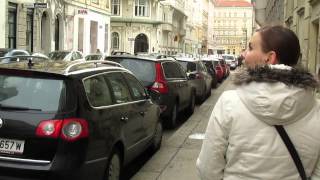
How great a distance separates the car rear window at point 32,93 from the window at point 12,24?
2578cm

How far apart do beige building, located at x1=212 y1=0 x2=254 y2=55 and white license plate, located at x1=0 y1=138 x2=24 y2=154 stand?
148 m

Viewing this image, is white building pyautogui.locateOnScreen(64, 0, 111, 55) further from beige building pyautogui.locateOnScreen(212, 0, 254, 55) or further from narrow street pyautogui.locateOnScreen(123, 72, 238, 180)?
beige building pyautogui.locateOnScreen(212, 0, 254, 55)

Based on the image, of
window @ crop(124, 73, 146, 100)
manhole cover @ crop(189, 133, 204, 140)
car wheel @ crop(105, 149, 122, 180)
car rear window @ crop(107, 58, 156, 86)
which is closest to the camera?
car wheel @ crop(105, 149, 122, 180)

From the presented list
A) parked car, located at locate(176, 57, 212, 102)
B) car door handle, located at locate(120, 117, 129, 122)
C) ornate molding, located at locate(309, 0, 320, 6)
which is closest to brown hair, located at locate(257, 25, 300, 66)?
car door handle, located at locate(120, 117, 129, 122)

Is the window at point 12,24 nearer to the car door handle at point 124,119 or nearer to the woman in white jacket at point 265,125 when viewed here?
the car door handle at point 124,119

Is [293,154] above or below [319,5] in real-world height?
below

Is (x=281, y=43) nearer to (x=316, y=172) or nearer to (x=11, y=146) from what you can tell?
(x=316, y=172)

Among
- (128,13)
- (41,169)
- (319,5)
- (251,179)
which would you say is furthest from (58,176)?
(128,13)

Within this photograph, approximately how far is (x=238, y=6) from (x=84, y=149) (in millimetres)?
159715

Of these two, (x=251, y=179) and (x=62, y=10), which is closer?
(x=251, y=179)

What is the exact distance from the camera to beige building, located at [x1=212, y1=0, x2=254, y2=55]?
154250 millimetres

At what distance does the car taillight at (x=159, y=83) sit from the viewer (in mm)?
11234

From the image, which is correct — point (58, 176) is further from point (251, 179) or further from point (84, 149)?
point (251, 179)

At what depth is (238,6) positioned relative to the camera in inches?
6358
